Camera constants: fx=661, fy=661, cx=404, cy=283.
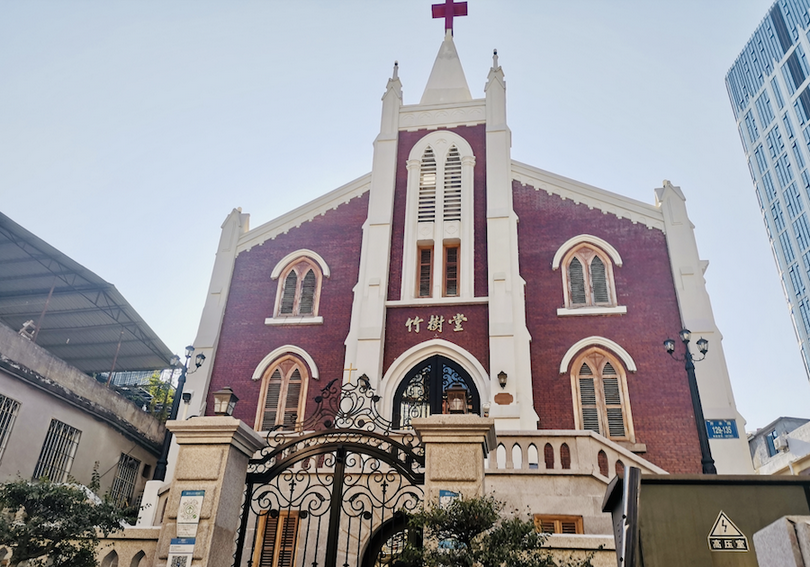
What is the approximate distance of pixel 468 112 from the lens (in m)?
20.2

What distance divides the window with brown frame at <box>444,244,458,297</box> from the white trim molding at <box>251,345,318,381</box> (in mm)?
3981

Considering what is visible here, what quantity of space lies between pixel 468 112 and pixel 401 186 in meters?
3.20

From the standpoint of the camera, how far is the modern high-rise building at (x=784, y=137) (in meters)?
61.2

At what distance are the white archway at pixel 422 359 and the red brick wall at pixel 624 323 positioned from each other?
134 cm

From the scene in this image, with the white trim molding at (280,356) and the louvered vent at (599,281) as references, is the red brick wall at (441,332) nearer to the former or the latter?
the white trim molding at (280,356)

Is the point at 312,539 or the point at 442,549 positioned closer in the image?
the point at 442,549

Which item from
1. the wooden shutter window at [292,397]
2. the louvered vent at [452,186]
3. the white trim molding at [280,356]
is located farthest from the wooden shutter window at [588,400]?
the wooden shutter window at [292,397]

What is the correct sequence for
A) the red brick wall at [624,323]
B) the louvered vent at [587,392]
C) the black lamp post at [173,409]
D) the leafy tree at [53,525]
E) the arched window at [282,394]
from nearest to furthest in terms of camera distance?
the leafy tree at [53,525], the black lamp post at [173,409], the red brick wall at [624,323], the louvered vent at [587,392], the arched window at [282,394]

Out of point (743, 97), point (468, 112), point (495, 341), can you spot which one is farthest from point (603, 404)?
point (743, 97)

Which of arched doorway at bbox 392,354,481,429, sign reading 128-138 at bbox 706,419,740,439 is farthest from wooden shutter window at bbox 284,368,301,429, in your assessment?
sign reading 128-138 at bbox 706,419,740,439

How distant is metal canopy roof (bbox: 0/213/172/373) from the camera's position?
56.8 feet

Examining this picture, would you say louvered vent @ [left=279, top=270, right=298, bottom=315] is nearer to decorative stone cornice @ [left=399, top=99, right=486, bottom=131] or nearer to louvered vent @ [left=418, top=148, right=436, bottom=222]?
louvered vent @ [left=418, top=148, right=436, bottom=222]

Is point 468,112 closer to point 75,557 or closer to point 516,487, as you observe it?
point 516,487

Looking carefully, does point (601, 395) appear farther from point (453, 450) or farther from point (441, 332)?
point (453, 450)
